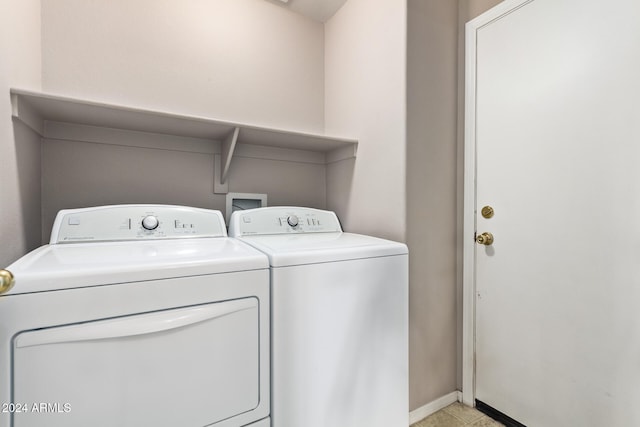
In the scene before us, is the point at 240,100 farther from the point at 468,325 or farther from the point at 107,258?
the point at 468,325

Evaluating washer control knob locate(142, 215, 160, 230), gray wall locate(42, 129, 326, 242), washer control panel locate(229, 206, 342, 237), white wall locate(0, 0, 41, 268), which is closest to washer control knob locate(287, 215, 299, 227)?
washer control panel locate(229, 206, 342, 237)

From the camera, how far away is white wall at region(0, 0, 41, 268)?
0.93 m

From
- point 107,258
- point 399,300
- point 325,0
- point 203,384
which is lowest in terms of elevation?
point 203,384

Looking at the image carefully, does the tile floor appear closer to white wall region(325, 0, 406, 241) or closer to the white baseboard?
the white baseboard

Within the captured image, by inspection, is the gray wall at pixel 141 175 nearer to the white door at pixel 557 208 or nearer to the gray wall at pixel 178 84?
the gray wall at pixel 178 84

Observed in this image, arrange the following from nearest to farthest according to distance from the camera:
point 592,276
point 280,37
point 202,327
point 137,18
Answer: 1. point 202,327
2. point 592,276
3. point 137,18
4. point 280,37

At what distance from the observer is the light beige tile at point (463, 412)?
1483mm

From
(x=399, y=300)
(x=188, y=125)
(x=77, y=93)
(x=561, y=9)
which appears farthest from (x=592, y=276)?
(x=77, y=93)

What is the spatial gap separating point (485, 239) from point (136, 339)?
157cm

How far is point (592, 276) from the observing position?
115 cm

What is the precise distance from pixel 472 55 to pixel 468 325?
4.94 ft

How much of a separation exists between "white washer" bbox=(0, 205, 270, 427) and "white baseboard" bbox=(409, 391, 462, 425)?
3.20 feet

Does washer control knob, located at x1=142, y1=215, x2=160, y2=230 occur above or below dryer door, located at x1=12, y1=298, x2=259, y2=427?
above

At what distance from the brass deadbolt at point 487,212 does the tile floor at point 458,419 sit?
106cm
